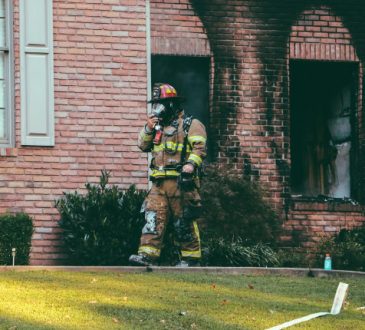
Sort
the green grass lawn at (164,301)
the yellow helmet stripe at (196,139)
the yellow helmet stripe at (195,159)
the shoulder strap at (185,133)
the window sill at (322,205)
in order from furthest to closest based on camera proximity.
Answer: the window sill at (322,205), the shoulder strap at (185,133), the yellow helmet stripe at (196,139), the yellow helmet stripe at (195,159), the green grass lawn at (164,301)

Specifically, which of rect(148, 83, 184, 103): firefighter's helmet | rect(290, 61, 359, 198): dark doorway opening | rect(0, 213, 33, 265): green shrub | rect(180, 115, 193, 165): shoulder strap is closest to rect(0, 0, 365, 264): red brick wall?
rect(290, 61, 359, 198): dark doorway opening

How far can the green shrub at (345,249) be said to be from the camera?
1777 centimetres

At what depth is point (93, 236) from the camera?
16.3m

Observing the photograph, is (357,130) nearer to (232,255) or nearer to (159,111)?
(232,255)

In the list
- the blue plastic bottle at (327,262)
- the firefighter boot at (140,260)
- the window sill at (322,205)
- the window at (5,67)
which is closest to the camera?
the firefighter boot at (140,260)

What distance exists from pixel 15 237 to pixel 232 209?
10.5ft

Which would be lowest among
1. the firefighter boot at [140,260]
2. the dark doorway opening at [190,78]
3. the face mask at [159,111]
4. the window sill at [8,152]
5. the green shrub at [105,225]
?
the firefighter boot at [140,260]

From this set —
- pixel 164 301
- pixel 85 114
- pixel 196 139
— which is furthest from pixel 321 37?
pixel 164 301

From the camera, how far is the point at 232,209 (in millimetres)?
17750

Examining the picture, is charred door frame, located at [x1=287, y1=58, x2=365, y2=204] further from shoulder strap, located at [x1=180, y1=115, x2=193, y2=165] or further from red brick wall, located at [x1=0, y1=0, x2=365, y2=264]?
shoulder strap, located at [x1=180, y1=115, x2=193, y2=165]

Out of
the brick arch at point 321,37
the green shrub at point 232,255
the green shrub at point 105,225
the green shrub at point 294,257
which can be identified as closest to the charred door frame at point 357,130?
the brick arch at point 321,37

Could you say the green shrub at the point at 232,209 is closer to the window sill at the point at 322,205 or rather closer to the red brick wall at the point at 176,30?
the window sill at the point at 322,205

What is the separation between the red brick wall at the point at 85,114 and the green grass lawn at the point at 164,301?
3825 mm

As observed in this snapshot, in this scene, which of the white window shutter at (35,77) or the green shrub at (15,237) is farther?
the white window shutter at (35,77)
